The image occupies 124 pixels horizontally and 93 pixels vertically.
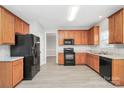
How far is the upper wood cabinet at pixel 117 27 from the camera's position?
4.57 meters

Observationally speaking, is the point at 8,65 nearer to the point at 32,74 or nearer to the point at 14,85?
the point at 14,85

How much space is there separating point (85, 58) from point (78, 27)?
1984 mm

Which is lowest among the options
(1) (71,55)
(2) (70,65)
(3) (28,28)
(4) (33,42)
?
(2) (70,65)

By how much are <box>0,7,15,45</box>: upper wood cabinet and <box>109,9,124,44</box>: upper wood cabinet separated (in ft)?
10.8

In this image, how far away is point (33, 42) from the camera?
5.70 m

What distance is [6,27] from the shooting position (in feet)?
14.7

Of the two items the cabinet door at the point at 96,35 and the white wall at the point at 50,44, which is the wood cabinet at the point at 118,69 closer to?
the cabinet door at the point at 96,35

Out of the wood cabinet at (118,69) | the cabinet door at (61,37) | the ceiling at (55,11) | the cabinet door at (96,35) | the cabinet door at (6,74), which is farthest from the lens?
the cabinet door at (61,37)

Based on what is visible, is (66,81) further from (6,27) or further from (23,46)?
(6,27)

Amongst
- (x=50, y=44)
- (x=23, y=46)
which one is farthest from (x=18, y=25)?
(x=50, y=44)

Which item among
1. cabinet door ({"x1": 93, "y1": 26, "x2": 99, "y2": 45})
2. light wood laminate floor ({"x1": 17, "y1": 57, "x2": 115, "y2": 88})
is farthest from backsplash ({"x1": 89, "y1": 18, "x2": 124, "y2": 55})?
light wood laminate floor ({"x1": 17, "y1": 57, "x2": 115, "y2": 88})

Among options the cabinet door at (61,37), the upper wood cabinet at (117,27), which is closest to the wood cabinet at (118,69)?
the upper wood cabinet at (117,27)

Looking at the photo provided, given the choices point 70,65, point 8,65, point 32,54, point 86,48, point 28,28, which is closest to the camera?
point 8,65
